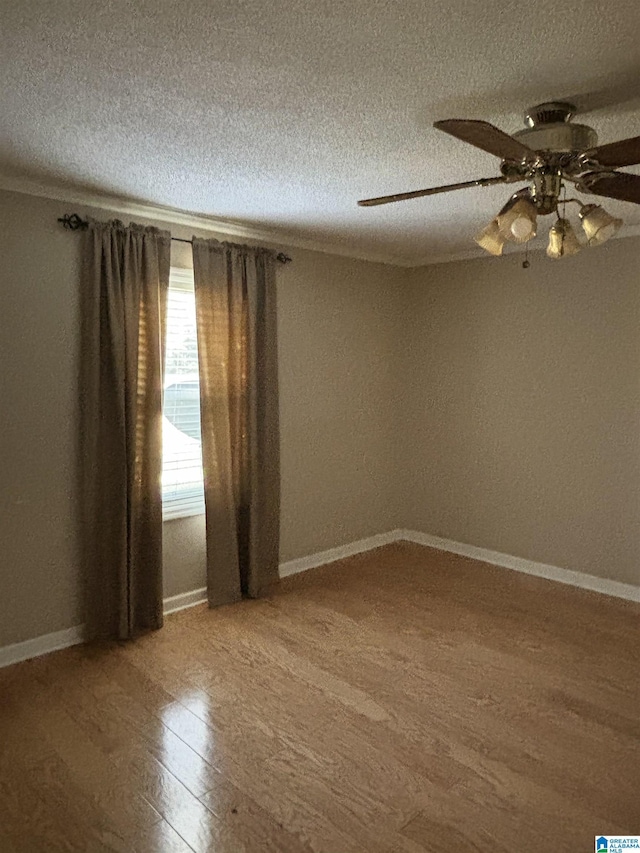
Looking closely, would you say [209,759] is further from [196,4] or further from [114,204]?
[114,204]

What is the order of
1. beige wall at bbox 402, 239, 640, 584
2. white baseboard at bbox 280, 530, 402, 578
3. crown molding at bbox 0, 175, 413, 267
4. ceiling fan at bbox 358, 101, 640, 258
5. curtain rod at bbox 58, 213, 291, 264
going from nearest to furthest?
ceiling fan at bbox 358, 101, 640, 258 < crown molding at bbox 0, 175, 413, 267 < curtain rod at bbox 58, 213, 291, 264 < beige wall at bbox 402, 239, 640, 584 < white baseboard at bbox 280, 530, 402, 578

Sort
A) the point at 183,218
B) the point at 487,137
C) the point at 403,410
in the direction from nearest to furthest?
the point at 487,137 → the point at 183,218 → the point at 403,410

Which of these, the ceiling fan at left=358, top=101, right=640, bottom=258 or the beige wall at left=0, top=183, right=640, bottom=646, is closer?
the ceiling fan at left=358, top=101, right=640, bottom=258

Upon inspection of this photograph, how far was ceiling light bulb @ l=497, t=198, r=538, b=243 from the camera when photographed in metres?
1.86

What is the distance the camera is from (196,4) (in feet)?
4.77

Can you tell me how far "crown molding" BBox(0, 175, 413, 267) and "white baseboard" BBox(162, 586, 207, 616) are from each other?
2.22 metres

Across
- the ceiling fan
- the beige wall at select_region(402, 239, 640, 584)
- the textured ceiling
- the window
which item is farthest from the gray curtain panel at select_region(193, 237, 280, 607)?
the ceiling fan

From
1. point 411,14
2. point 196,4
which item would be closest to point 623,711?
point 411,14

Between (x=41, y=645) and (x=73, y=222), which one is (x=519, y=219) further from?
(x=41, y=645)

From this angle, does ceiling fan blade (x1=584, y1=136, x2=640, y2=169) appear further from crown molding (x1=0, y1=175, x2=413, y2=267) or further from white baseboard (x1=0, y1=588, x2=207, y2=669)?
white baseboard (x1=0, y1=588, x2=207, y2=669)

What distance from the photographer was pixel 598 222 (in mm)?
1938

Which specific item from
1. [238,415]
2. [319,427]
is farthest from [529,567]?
[238,415]

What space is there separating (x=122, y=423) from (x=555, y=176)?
233 cm

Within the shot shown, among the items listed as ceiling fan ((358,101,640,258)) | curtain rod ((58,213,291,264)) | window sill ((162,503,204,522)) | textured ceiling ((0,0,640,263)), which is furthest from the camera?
window sill ((162,503,204,522))
